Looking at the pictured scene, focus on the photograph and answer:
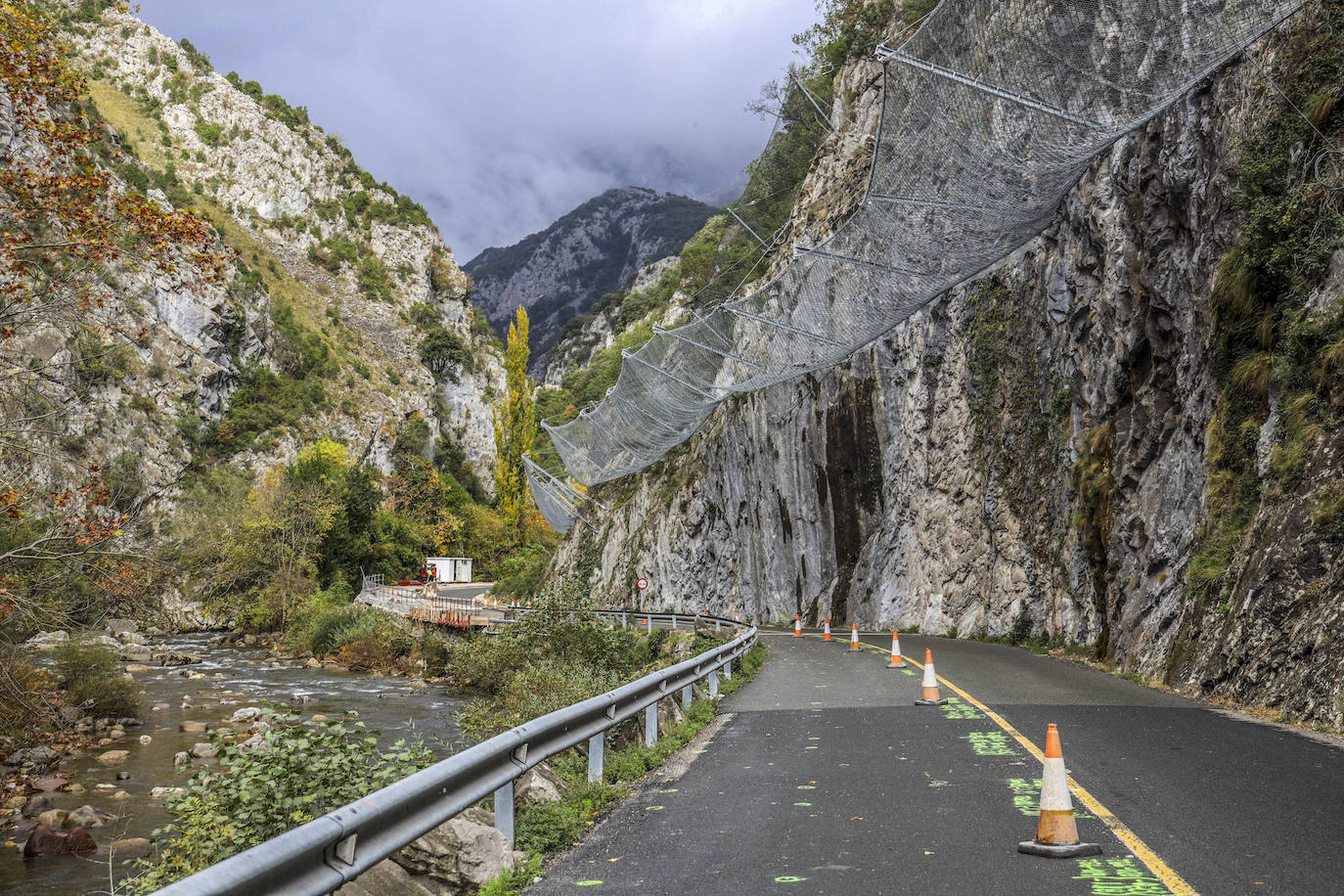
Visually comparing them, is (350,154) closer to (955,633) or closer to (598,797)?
(955,633)

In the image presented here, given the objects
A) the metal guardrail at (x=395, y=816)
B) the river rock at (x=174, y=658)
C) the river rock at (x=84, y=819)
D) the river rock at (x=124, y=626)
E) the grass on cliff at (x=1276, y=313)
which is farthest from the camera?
the river rock at (x=124, y=626)

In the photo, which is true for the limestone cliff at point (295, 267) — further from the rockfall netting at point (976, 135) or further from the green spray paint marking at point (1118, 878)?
the green spray paint marking at point (1118, 878)

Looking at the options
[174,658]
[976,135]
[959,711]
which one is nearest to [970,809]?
[959,711]

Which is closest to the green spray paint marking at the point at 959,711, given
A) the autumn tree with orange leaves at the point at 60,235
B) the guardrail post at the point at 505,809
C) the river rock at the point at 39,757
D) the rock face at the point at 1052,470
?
the rock face at the point at 1052,470

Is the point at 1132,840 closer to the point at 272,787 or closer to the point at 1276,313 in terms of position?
the point at 272,787

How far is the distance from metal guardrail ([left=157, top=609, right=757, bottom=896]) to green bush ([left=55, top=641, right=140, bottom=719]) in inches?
804

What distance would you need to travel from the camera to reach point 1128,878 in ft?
14.4

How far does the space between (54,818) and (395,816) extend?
13.0m

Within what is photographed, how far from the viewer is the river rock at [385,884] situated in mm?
4160

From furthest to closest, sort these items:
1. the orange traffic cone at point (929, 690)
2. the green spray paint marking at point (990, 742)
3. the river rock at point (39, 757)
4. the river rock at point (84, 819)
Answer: the river rock at point (39, 757)
the river rock at point (84, 819)
the orange traffic cone at point (929, 690)
the green spray paint marking at point (990, 742)

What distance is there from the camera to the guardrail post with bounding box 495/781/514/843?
5.21 metres

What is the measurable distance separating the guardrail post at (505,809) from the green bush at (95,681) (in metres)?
21.4

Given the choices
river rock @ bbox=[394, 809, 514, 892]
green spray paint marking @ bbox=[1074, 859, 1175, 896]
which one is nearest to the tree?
river rock @ bbox=[394, 809, 514, 892]

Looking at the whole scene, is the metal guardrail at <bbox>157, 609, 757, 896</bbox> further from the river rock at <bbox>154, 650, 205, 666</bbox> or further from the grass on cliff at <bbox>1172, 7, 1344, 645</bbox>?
the river rock at <bbox>154, 650, 205, 666</bbox>
